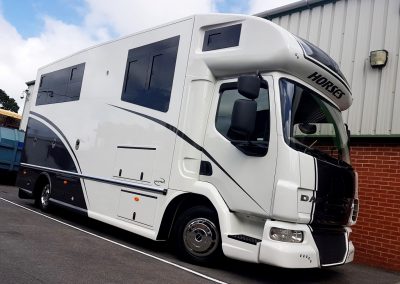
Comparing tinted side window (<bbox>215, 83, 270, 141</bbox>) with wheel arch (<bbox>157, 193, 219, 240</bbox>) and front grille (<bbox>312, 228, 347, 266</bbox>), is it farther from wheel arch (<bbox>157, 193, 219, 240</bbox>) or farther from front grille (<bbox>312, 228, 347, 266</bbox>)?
front grille (<bbox>312, 228, 347, 266</bbox>)

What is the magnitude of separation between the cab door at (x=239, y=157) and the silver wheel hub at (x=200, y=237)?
1.50 feet

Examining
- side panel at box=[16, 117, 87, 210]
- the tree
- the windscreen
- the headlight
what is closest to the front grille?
the headlight

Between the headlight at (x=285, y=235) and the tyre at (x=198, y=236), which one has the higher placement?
the headlight at (x=285, y=235)

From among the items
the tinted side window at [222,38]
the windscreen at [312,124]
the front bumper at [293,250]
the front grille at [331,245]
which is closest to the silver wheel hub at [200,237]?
the front bumper at [293,250]

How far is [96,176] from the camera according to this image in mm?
7691

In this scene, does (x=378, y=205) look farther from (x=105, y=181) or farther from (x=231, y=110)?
(x=105, y=181)

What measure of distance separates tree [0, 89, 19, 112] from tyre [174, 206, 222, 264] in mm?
69454

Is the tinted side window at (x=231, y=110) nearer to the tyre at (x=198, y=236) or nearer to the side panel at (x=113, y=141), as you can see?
the side panel at (x=113, y=141)

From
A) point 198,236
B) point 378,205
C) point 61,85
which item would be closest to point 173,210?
point 198,236

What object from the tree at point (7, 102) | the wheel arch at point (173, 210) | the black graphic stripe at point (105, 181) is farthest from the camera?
the tree at point (7, 102)

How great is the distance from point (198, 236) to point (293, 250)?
145 centimetres

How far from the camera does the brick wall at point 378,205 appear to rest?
7531mm

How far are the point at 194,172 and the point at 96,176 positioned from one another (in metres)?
2.42

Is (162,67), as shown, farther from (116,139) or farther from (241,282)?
(241,282)
